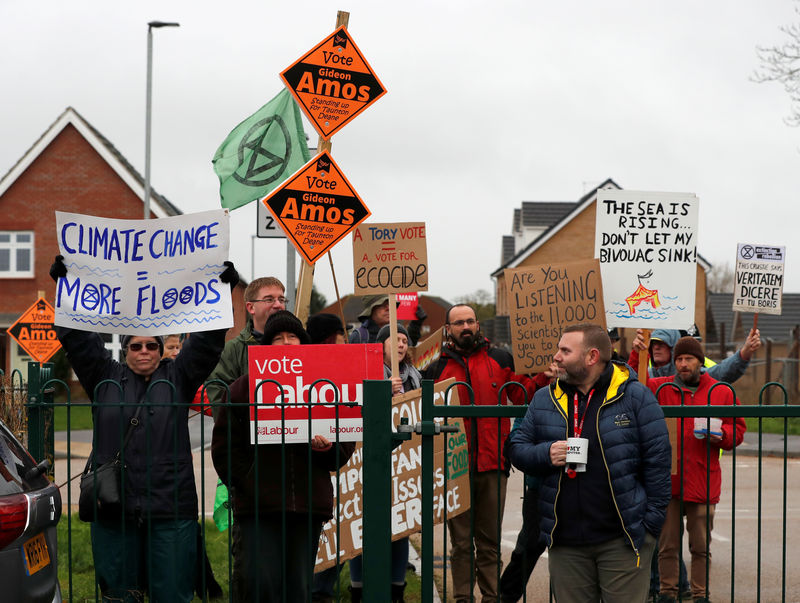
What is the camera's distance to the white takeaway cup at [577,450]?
14.9 feet

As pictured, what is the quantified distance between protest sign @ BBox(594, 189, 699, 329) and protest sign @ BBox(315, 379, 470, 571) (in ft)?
4.24

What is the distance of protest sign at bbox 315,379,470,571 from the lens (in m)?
5.88

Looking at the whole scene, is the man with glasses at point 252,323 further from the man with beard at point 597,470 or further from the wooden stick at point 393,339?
the man with beard at point 597,470

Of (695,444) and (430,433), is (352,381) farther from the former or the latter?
(695,444)

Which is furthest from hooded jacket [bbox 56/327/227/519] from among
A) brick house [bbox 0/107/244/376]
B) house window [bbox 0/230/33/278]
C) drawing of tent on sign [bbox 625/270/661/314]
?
house window [bbox 0/230/33/278]

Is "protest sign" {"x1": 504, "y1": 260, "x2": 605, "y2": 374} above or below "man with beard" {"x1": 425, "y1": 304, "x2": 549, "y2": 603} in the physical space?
above

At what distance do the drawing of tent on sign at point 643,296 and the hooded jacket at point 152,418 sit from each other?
2.77m

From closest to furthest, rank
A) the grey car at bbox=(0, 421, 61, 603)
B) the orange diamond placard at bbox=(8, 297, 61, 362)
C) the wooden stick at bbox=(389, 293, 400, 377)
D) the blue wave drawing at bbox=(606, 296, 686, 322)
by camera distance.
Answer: the grey car at bbox=(0, 421, 61, 603)
the wooden stick at bbox=(389, 293, 400, 377)
the blue wave drawing at bbox=(606, 296, 686, 322)
the orange diamond placard at bbox=(8, 297, 61, 362)

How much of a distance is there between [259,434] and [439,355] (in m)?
2.40

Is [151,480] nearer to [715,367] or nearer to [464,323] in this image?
[464,323]

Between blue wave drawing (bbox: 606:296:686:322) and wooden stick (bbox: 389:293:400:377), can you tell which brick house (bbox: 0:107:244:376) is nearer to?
wooden stick (bbox: 389:293:400:377)

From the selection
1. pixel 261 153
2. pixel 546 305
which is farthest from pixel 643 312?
pixel 261 153

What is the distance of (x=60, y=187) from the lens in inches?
1337

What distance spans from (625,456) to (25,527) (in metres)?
2.53
